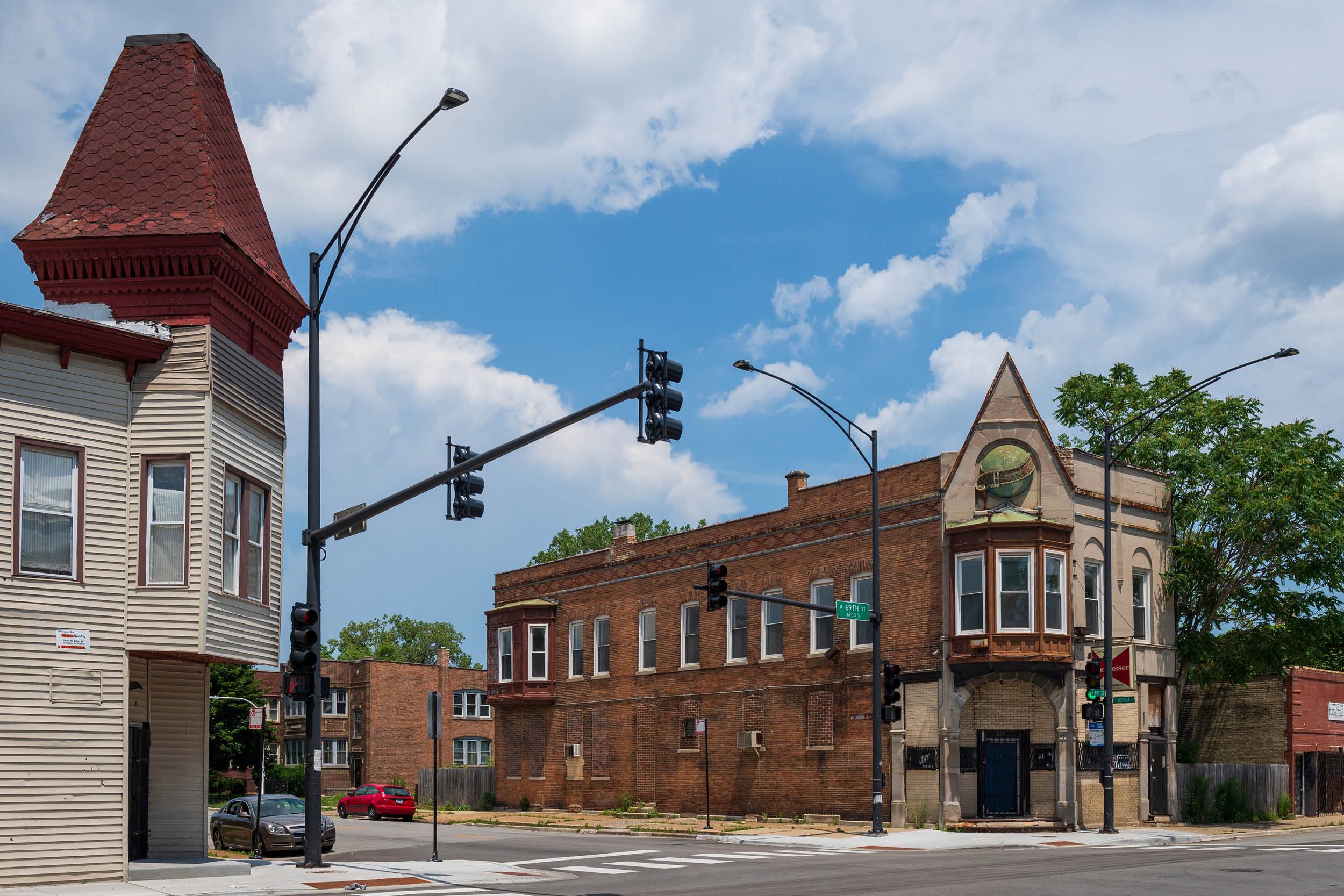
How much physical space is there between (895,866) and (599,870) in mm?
5380

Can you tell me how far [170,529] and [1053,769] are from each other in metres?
24.7

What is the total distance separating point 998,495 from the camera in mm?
37375

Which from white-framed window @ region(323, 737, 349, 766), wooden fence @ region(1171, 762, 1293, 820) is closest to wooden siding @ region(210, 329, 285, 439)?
wooden fence @ region(1171, 762, 1293, 820)

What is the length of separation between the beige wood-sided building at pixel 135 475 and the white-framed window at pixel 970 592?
19.6 meters

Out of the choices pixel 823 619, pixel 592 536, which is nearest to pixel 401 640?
pixel 592 536

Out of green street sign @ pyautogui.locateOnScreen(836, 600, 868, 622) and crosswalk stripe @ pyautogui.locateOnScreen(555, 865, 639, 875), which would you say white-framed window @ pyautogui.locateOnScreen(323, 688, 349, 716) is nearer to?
green street sign @ pyautogui.locateOnScreen(836, 600, 868, 622)

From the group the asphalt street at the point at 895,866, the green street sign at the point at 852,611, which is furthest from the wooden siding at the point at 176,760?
the green street sign at the point at 852,611

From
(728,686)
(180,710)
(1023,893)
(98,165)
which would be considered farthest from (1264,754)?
(98,165)

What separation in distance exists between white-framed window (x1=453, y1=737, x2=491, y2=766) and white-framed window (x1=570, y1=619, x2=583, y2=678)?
31.8 m

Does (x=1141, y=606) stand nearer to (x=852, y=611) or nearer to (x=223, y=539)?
(x=852, y=611)

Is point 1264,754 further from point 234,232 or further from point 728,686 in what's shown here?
point 234,232

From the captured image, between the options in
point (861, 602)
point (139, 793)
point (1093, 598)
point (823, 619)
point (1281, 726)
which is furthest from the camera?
point (1281, 726)

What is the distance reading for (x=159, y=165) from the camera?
75.3 ft

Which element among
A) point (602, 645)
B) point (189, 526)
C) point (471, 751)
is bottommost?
point (471, 751)
